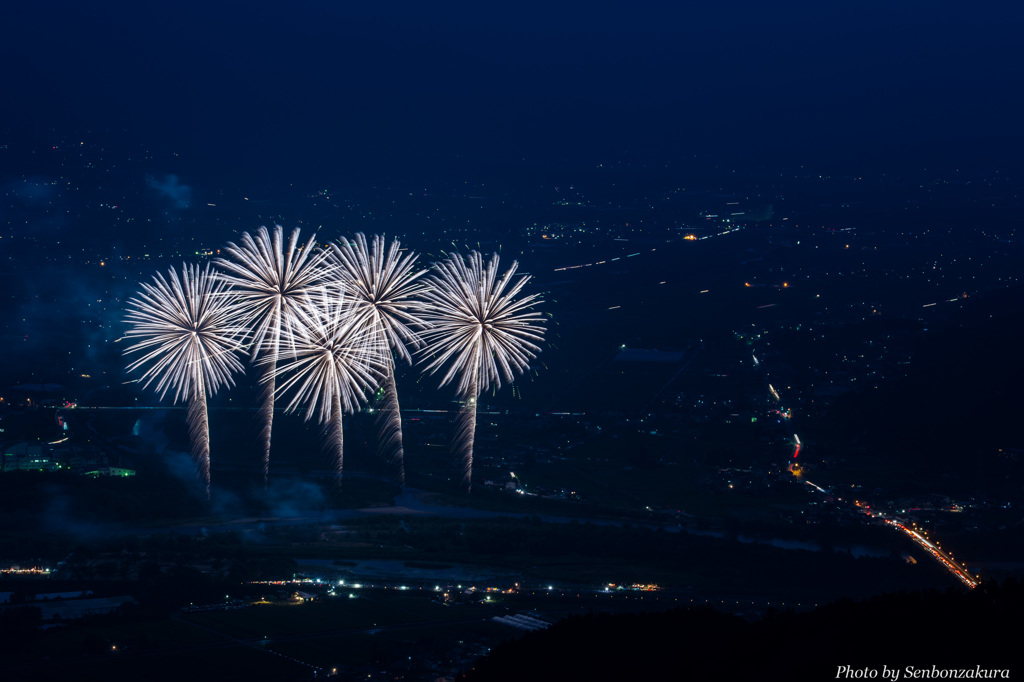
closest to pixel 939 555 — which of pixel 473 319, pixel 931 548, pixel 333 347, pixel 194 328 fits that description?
pixel 931 548

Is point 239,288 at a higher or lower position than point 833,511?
higher

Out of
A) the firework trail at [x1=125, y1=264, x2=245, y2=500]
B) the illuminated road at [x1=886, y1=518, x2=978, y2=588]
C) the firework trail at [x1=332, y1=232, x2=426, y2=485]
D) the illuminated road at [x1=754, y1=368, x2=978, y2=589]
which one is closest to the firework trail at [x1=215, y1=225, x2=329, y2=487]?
the firework trail at [x1=332, y1=232, x2=426, y2=485]

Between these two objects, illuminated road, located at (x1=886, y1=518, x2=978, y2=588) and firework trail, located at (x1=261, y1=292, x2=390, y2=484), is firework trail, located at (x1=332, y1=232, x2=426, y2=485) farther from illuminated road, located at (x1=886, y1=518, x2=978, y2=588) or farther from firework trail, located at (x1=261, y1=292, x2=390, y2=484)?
illuminated road, located at (x1=886, y1=518, x2=978, y2=588)

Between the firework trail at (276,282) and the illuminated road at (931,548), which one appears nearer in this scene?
the illuminated road at (931,548)

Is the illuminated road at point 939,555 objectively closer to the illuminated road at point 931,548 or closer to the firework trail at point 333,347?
the illuminated road at point 931,548

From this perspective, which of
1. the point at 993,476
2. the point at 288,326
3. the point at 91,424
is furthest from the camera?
the point at 91,424

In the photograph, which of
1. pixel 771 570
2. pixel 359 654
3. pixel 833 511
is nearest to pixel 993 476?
pixel 833 511

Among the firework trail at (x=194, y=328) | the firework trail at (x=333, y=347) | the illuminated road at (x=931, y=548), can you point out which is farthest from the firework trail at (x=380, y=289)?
the illuminated road at (x=931, y=548)

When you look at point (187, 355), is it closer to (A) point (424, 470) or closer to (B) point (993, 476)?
(A) point (424, 470)

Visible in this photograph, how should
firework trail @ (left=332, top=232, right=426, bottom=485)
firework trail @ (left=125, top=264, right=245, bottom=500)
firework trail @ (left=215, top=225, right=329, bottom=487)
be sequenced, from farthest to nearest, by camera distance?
firework trail @ (left=125, top=264, right=245, bottom=500) → firework trail @ (left=332, top=232, right=426, bottom=485) → firework trail @ (left=215, top=225, right=329, bottom=487)

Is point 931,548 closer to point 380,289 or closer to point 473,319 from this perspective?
point 473,319

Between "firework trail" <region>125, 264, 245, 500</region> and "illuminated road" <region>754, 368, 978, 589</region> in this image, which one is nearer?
"illuminated road" <region>754, 368, 978, 589</region>
